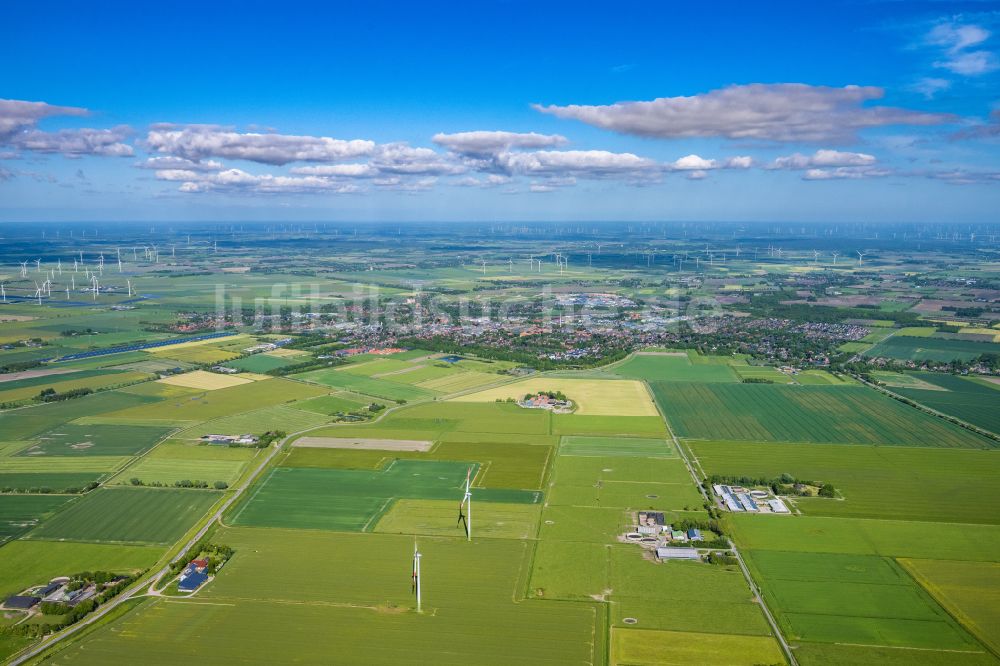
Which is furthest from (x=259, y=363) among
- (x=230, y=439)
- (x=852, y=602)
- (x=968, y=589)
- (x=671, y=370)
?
(x=968, y=589)

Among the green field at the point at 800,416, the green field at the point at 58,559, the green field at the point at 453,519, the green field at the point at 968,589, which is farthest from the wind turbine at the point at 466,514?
the green field at the point at 968,589

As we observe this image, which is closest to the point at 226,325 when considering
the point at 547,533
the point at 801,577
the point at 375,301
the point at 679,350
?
the point at 375,301

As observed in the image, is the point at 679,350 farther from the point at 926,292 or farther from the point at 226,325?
the point at 926,292

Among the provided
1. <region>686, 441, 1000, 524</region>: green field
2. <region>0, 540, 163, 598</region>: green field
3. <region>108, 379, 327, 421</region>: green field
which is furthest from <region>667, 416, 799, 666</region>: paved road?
<region>108, 379, 327, 421</region>: green field

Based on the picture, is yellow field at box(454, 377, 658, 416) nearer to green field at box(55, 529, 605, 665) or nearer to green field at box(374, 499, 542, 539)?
green field at box(374, 499, 542, 539)

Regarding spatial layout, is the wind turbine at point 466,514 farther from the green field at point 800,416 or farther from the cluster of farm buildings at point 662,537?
the green field at point 800,416

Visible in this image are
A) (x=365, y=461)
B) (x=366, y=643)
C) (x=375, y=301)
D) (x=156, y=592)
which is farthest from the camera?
(x=375, y=301)

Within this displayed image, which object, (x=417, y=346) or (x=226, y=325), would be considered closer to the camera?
(x=417, y=346)
